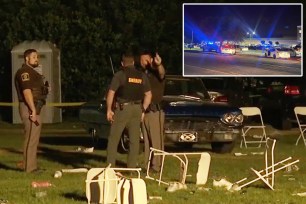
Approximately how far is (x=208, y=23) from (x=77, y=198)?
12616 millimetres

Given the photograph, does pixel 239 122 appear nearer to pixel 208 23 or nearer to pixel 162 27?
pixel 208 23

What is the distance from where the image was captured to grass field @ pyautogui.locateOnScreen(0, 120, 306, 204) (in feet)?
32.9

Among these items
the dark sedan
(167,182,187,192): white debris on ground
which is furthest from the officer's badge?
the dark sedan

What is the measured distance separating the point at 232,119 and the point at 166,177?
3.40m

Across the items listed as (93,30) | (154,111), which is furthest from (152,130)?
(93,30)

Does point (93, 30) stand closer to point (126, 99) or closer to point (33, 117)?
point (33, 117)

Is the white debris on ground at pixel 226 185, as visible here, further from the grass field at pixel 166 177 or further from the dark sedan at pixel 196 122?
the dark sedan at pixel 196 122

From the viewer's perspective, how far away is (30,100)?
12.3 metres

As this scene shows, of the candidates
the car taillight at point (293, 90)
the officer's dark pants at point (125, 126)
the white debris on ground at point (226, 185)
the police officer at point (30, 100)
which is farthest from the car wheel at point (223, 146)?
the car taillight at point (293, 90)

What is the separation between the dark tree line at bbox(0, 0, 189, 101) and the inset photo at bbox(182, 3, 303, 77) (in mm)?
4339

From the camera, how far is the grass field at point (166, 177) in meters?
10.0

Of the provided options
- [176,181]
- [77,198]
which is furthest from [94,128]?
[77,198]

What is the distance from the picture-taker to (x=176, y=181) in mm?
→ 11602

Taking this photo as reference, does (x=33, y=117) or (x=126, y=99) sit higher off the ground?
(x=126, y=99)
